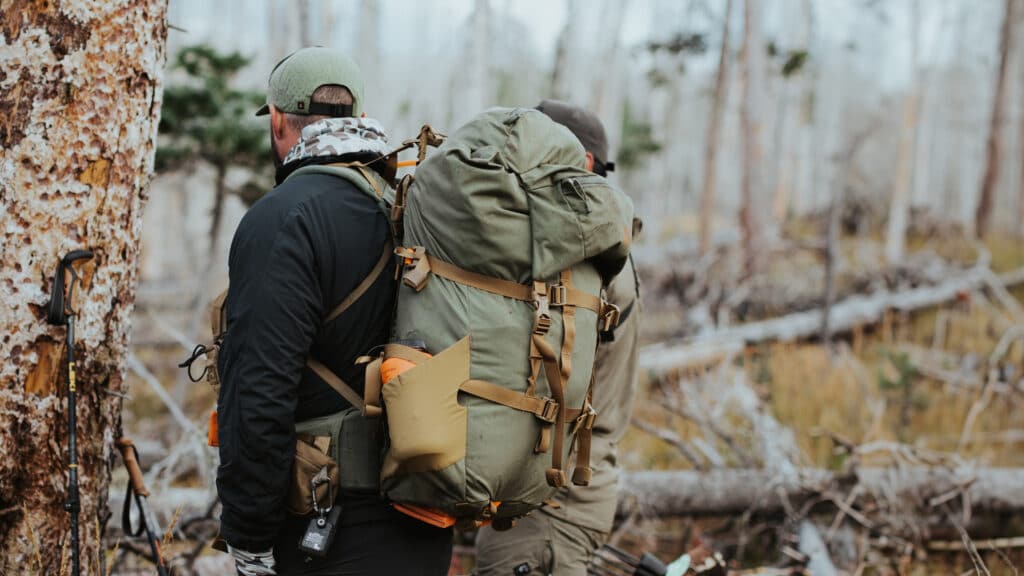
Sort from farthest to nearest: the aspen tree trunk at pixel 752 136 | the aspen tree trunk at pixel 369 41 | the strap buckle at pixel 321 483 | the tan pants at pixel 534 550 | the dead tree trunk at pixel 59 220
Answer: the aspen tree trunk at pixel 752 136 < the aspen tree trunk at pixel 369 41 < the tan pants at pixel 534 550 < the dead tree trunk at pixel 59 220 < the strap buckle at pixel 321 483

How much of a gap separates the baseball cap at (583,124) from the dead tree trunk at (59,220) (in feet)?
4.95

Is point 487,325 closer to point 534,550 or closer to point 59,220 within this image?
point 534,550

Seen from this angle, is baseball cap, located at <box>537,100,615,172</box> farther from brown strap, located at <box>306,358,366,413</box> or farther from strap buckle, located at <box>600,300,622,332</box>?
brown strap, located at <box>306,358,366,413</box>

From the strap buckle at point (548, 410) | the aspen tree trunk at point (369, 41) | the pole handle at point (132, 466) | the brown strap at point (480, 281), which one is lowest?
the pole handle at point (132, 466)

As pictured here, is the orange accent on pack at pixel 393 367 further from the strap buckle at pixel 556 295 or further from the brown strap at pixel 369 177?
→ the brown strap at pixel 369 177

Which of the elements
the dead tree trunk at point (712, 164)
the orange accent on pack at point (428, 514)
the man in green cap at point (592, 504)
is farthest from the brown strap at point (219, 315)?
the dead tree trunk at point (712, 164)

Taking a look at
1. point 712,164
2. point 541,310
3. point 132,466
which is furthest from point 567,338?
point 712,164

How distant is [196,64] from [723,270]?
33.4 feet

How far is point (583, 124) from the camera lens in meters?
3.26

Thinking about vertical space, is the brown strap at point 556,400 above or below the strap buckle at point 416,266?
below

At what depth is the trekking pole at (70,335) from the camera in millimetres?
2398

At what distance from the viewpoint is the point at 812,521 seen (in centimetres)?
471

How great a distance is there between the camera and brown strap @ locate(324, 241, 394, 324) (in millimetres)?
2115

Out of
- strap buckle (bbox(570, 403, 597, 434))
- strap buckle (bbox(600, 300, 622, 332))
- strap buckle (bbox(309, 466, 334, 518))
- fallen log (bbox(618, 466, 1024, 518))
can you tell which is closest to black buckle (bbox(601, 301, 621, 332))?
strap buckle (bbox(600, 300, 622, 332))
